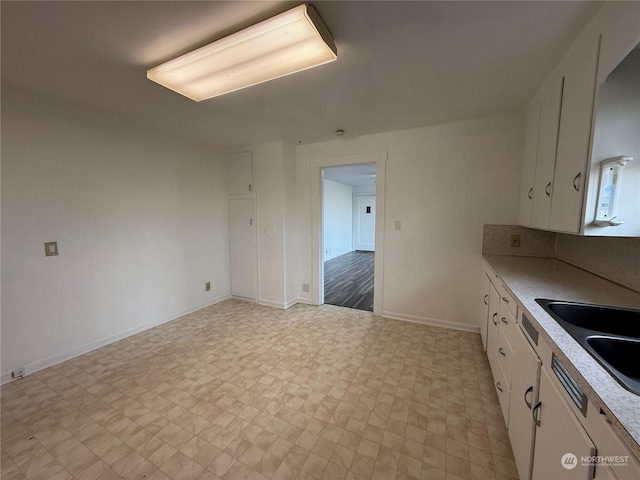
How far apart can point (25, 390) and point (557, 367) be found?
3370 mm

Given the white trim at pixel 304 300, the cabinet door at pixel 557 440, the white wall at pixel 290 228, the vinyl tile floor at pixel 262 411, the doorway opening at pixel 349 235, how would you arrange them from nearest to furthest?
the cabinet door at pixel 557 440
the vinyl tile floor at pixel 262 411
the white wall at pixel 290 228
the white trim at pixel 304 300
the doorway opening at pixel 349 235

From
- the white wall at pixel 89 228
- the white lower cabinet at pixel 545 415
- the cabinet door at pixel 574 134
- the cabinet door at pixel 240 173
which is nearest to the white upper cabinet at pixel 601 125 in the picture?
the cabinet door at pixel 574 134

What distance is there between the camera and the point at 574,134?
4.58 ft

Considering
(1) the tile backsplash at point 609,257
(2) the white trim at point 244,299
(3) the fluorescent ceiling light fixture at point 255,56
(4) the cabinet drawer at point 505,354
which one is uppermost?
(3) the fluorescent ceiling light fixture at point 255,56

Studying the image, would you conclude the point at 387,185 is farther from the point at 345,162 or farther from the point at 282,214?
the point at 282,214

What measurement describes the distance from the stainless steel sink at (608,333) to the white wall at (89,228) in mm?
3572

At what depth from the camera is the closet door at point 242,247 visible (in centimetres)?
383

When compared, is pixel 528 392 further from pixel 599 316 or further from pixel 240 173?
pixel 240 173

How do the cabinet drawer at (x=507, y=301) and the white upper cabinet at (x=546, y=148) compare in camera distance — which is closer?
the cabinet drawer at (x=507, y=301)

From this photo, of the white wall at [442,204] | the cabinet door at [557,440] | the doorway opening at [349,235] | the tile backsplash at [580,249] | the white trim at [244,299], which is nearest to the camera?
the cabinet door at [557,440]

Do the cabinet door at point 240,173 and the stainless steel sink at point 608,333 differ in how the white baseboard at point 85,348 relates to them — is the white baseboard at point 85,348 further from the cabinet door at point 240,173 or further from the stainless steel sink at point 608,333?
the stainless steel sink at point 608,333

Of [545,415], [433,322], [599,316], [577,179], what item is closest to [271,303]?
[433,322]

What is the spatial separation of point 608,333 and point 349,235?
7.41m

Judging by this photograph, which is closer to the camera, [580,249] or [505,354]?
[505,354]
